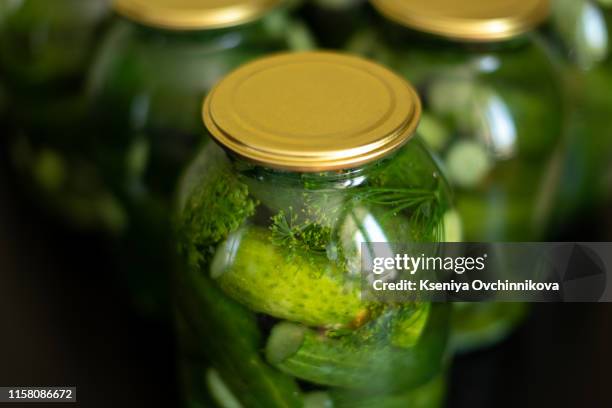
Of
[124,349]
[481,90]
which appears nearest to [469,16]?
[481,90]

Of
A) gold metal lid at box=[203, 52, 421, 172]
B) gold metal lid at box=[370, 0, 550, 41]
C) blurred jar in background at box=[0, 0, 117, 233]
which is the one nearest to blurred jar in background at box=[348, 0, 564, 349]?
gold metal lid at box=[370, 0, 550, 41]

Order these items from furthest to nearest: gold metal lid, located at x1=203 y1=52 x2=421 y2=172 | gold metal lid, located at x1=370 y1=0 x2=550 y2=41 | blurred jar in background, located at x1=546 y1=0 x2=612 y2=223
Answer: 1. blurred jar in background, located at x1=546 y1=0 x2=612 y2=223
2. gold metal lid, located at x1=370 y1=0 x2=550 y2=41
3. gold metal lid, located at x1=203 y1=52 x2=421 y2=172

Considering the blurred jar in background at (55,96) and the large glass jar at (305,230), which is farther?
the blurred jar in background at (55,96)

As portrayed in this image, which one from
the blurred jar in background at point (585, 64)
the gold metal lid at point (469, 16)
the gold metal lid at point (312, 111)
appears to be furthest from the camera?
the blurred jar in background at point (585, 64)

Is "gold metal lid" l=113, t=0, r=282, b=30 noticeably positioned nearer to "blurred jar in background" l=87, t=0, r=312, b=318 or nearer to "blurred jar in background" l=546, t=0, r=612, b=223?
"blurred jar in background" l=87, t=0, r=312, b=318

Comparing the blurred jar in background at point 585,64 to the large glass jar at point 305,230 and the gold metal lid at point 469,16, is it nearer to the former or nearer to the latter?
the gold metal lid at point 469,16

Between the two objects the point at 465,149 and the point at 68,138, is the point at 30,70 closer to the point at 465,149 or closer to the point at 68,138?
the point at 68,138

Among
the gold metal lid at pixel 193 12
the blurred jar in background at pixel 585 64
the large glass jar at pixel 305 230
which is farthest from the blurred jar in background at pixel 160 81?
the blurred jar in background at pixel 585 64
